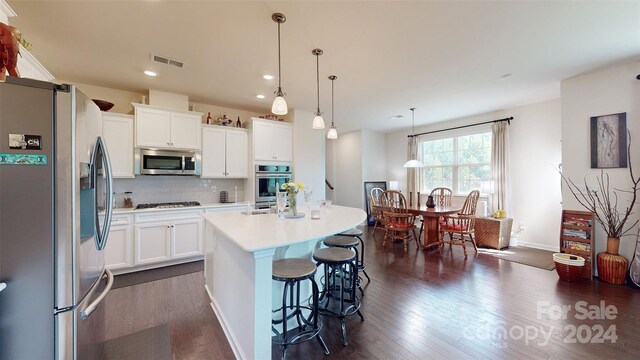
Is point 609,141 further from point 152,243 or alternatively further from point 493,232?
point 152,243

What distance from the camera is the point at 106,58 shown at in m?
2.75

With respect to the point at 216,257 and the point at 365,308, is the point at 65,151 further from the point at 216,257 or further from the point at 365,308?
the point at 365,308

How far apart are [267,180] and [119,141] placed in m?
2.18

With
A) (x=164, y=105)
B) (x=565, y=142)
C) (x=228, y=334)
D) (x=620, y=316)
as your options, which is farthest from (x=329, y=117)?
(x=620, y=316)

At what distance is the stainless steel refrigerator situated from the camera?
1056mm

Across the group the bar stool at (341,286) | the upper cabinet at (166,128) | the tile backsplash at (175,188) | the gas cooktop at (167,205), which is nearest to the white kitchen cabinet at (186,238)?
the gas cooktop at (167,205)

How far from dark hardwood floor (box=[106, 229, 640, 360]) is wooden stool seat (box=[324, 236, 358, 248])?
65 centimetres

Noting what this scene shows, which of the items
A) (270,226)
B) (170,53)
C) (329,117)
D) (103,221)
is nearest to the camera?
(103,221)

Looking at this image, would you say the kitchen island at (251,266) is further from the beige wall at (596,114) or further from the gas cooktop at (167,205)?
the beige wall at (596,114)

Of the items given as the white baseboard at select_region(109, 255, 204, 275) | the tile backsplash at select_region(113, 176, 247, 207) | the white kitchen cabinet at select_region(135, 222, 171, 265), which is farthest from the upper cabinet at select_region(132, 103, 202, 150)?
the white baseboard at select_region(109, 255, 204, 275)

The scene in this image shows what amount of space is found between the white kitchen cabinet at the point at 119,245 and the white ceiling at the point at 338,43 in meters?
1.96

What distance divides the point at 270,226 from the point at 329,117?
406 centimetres

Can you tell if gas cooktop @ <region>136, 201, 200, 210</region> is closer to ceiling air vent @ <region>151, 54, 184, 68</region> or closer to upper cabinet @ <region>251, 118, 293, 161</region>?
upper cabinet @ <region>251, 118, 293, 161</region>

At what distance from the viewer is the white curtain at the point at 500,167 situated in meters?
4.79
